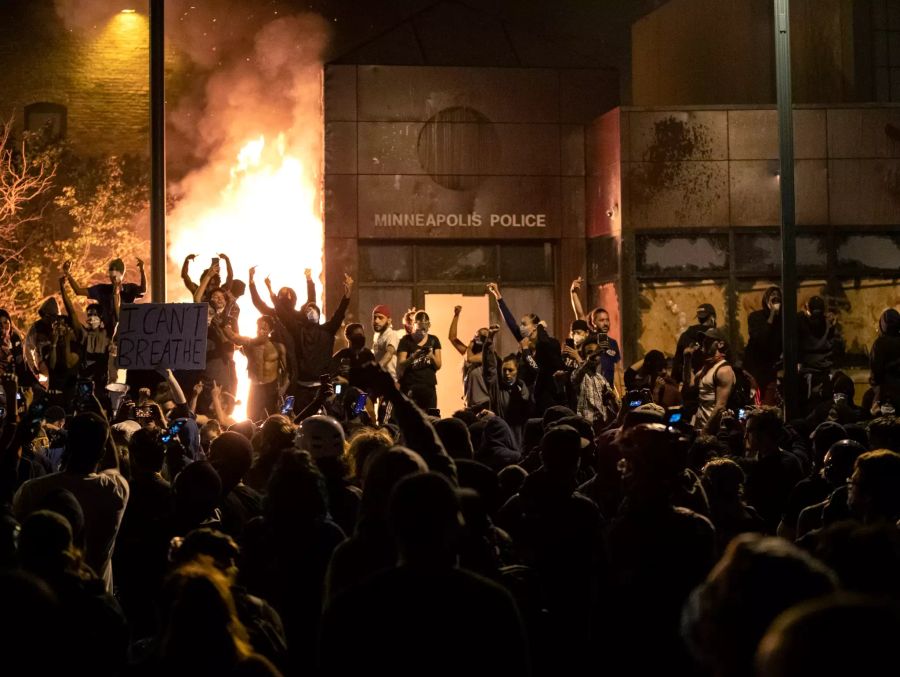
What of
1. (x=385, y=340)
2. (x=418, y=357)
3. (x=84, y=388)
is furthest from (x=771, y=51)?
(x=84, y=388)

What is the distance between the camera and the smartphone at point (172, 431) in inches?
357

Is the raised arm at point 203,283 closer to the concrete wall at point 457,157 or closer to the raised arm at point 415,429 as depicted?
the raised arm at point 415,429

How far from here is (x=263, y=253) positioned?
1106 inches

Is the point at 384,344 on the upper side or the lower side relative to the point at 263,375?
upper

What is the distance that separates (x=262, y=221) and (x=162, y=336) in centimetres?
1705

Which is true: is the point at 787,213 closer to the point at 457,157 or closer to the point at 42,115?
the point at 457,157

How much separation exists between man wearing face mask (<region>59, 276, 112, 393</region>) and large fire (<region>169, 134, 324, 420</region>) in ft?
36.7

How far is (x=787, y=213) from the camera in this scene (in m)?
13.8

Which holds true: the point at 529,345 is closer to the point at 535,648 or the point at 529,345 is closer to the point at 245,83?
the point at 535,648

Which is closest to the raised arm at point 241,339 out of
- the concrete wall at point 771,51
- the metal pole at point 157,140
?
the metal pole at point 157,140

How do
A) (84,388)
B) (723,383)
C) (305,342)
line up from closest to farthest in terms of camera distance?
(84,388)
(305,342)
(723,383)

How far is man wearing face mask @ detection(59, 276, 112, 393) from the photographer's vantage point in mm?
14727

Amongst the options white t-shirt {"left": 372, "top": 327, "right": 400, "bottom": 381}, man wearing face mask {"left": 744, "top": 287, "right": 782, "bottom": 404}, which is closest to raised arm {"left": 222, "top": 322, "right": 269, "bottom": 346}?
white t-shirt {"left": 372, "top": 327, "right": 400, "bottom": 381}

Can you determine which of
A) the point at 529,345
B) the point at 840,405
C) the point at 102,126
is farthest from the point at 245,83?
the point at 840,405
